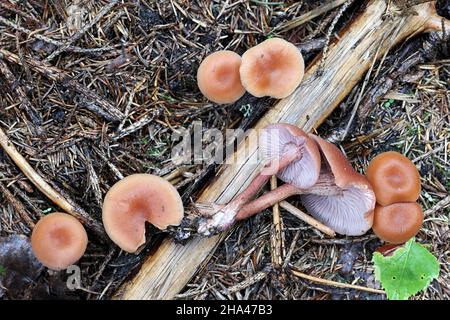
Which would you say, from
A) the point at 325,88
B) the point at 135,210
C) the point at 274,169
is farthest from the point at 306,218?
the point at 135,210

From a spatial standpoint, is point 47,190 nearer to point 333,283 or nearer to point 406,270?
point 333,283

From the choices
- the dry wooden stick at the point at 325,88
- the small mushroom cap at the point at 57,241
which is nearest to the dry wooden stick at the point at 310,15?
the dry wooden stick at the point at 325,88

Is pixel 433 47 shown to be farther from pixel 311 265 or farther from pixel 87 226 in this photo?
pixel 87 226

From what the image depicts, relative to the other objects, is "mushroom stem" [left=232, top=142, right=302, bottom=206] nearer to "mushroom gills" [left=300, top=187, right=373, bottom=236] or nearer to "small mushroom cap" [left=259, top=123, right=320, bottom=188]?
"small mushroom cap" [left=259, top=123, right=320, bottom=188]

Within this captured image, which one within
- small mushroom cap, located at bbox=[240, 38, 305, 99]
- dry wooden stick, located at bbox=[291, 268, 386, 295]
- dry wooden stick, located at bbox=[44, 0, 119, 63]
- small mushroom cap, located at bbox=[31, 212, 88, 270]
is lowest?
dry wooden stick, located at bbox=[291, 268, 386, 295]

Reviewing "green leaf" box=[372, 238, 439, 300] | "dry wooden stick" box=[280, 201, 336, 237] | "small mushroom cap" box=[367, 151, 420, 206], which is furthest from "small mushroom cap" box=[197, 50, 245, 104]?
"green leaf" box=[372, 238, 439, 300]

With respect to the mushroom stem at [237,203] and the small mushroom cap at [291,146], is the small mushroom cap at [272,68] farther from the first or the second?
the mushroom stem at [237,203]
